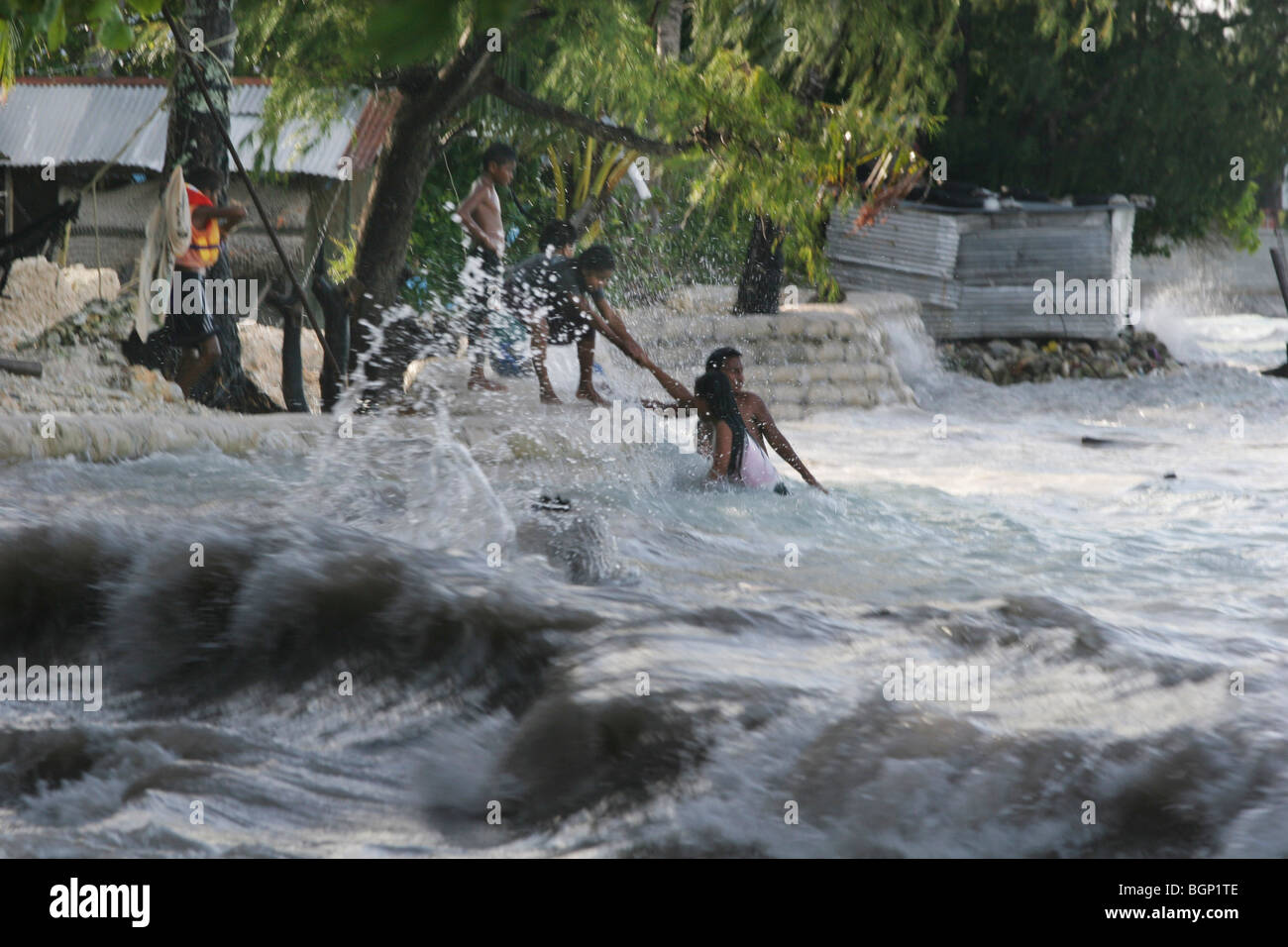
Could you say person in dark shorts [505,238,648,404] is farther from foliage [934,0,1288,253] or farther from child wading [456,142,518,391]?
foliage [934,0,1288,253]

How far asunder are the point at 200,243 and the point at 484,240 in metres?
1.82

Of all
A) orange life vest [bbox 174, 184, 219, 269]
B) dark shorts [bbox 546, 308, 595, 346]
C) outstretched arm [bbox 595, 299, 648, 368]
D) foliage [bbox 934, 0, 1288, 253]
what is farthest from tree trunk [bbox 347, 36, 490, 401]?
foliage [bbox 934, 0, 1288, 253]

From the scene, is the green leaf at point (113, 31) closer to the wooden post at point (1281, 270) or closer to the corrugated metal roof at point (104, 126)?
the corrugated metal roof at point (104, 126)

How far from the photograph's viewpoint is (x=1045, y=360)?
1342cm

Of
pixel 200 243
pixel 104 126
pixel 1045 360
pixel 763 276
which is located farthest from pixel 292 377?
pixel 1045 360

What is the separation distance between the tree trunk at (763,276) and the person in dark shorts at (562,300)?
3955 millimetres

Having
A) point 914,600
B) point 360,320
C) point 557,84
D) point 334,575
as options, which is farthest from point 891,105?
point 334,575

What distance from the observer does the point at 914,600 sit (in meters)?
5.30

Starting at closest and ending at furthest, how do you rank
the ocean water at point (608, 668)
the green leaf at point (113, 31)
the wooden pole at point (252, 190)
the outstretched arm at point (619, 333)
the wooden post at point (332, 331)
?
the green leaf at point (113, 31)
the ocean water at point (608, 668)
the outstretched arm at point (619, 333)
the wooden pole at point (252, 190)
the wooden post at point (332, 331)

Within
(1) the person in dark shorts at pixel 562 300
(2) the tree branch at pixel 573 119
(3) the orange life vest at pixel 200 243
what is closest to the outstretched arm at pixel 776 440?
(1) the person in dark shorts at pixel 562 300

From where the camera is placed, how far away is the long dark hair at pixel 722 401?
6.60 metres
